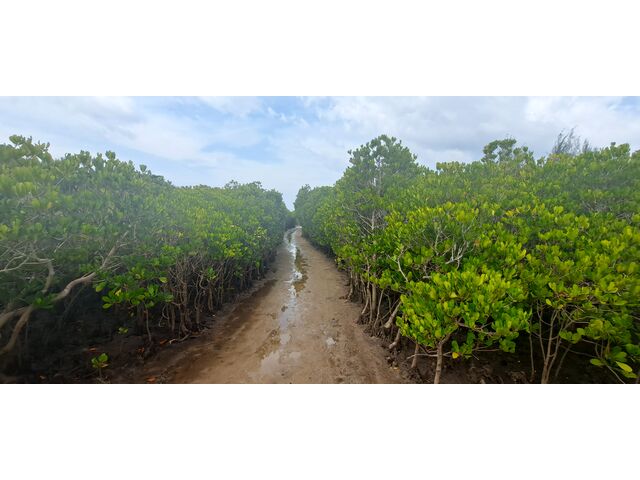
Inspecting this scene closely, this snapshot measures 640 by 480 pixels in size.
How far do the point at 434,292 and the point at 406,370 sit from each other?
555 centimetres

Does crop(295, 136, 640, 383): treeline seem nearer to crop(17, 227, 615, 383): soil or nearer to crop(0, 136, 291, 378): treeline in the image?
crop(17, 227, 615, 383): soil

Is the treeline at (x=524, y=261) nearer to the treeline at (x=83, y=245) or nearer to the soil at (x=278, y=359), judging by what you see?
the soil at (x=278, y=359)

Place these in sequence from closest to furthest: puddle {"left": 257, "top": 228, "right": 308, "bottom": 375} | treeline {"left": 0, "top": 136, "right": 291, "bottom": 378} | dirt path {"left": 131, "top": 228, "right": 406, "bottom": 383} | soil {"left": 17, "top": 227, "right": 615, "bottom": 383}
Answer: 1. treeline {"left": 0, "top": 136, "right": 291, "bottom": 378}
2. soil {"left": 17, "top": 227, "right": 615, "bottom": 383}
3. dirt path {"left": 131, "top": 228, "right": 406, "bottom": 383}
4. puddle {"left": 257, "top": 228, "right": 308, "bottom": 375}

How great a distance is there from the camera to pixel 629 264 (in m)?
5.33

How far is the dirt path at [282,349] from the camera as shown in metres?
9.56

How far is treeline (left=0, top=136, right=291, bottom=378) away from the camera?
6.64 metres

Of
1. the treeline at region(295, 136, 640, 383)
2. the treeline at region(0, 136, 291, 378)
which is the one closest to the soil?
the treeline at region(295, 136, 640, 383)

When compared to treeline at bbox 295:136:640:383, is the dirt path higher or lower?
lower

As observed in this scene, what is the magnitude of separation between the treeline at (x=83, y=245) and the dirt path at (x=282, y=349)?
1.96 metres

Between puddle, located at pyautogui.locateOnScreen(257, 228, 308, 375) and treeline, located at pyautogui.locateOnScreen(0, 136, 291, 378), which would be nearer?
treeline, located at pyautogui.locateOnScreen(0, 136, 291, 378)

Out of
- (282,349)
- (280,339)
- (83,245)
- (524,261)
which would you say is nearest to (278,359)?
(282,349)

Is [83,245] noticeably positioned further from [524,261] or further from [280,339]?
[524,261]

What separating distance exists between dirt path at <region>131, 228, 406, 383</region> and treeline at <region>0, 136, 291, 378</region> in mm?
1957

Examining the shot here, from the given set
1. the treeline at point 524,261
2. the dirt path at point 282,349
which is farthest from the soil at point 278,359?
the treeline at point 524,261
